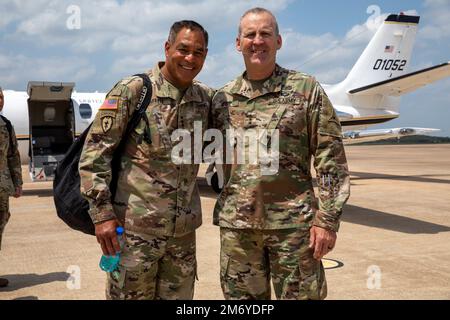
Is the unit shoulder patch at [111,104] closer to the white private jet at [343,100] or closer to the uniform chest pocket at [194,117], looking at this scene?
the uniform chest pocket at [194,117]

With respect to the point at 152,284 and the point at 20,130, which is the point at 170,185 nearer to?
the point at 152,284

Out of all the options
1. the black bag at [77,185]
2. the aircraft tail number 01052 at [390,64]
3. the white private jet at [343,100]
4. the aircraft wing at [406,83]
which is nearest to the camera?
the black bag at [77,185]

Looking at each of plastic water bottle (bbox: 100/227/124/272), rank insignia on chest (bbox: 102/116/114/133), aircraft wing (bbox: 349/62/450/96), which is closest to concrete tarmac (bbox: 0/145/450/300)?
plastic water bottle (bbox: 100/227/124/272)

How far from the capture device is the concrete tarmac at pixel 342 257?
5195mm

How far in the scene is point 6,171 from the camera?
560 cm

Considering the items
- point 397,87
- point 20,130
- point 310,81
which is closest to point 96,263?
point 310,81

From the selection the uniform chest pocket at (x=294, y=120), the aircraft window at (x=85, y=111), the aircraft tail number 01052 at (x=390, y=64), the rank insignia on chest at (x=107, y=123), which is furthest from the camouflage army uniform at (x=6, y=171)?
the aircraft tail number 01052 at (x=390, y=64)

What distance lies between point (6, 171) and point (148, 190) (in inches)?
130

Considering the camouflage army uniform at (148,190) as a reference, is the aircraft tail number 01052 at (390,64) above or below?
above

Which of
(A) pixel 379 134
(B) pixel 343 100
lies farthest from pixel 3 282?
(A) pixel 379 134

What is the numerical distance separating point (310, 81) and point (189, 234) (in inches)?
51.3

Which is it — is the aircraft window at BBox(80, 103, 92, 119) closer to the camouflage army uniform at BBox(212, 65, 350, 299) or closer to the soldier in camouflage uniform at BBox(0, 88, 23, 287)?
the soldier in camouflage uniform at BBox(0, 88, 23, 287)

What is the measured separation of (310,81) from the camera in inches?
126

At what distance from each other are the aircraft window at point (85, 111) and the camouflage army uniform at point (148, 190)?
35.6 ft
